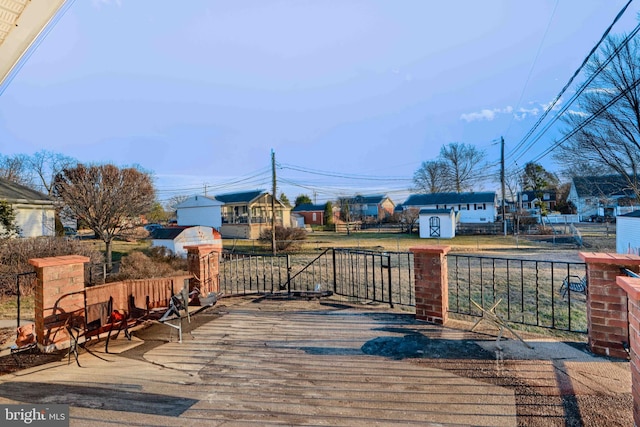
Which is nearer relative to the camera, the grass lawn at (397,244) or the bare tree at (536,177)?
the grass lawn at (397,244)

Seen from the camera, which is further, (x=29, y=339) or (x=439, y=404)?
(x=29, y=339)

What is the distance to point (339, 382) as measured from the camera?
3.03 m

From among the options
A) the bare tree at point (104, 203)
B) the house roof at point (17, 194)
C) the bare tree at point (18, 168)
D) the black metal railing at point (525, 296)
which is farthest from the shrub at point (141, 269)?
the bare tree at point (18, 168)

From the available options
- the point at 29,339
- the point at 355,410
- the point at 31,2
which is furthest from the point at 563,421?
the point at 31,2

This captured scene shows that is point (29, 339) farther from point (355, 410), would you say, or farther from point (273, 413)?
point (355, 410)

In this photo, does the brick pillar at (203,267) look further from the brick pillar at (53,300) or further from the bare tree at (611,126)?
the bare tree at (611,126)

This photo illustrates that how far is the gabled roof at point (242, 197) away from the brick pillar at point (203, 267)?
25.8m

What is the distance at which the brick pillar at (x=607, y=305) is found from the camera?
10.8 ft

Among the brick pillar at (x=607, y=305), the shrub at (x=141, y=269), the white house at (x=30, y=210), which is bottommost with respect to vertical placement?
the shrub at (x=141, y=269)

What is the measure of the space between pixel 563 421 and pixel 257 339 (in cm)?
306

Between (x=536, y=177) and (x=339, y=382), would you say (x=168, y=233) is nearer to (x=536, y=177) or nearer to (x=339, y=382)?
(x=339, y=382)

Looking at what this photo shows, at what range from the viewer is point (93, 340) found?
4234mm

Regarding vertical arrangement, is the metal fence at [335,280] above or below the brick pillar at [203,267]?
below

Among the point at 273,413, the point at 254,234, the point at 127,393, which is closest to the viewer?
the point at 273,413
